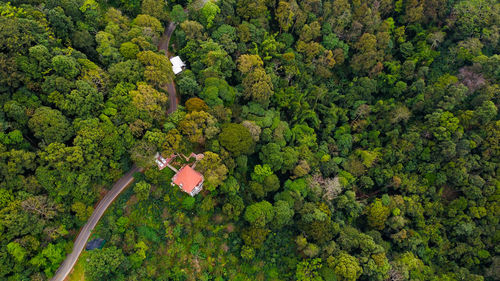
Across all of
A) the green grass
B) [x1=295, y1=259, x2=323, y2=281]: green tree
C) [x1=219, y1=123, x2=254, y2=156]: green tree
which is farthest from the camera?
[x1=295, y1=259, x2=323, y2=281]: green tree

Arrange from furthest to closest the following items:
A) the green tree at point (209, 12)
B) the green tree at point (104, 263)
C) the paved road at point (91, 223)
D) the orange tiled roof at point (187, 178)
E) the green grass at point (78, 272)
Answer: the green tree at point (209, 12) → the orange tiled roof at point (187, 178) → the paved road at point (91, 223) → the green grass at point (78, 272) → the green tree at point (104, 263)

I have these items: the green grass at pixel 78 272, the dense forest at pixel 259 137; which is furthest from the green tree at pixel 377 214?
the green grass at pixel 78 272

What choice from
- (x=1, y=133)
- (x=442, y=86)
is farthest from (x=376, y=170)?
(x=1, y=133)

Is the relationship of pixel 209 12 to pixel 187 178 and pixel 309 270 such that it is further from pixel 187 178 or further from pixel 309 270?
pixel 309 270

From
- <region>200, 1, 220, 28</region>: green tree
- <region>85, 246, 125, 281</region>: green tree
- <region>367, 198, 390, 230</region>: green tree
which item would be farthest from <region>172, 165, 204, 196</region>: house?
<region>367, 198, 390, 230</region>: green tree

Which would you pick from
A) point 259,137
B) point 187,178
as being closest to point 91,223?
point 187,178

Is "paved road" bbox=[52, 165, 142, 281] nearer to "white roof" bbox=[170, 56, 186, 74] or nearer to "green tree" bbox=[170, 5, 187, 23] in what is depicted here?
"white roof" bbox=[170, 56, 186, 74]

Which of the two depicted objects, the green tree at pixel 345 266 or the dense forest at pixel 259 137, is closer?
the dense forest at pixel 259 137

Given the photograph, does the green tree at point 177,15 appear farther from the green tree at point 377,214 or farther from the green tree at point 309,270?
the green tree at point 377,214

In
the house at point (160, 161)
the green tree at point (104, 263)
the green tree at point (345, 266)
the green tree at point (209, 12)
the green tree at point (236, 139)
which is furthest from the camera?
the green tree at point (209, 12)
